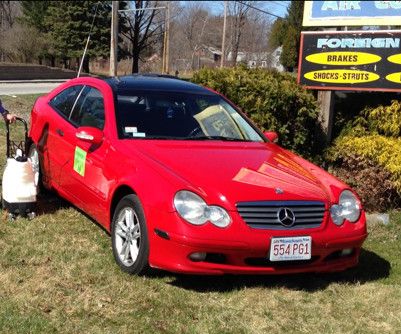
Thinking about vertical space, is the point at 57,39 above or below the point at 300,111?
above

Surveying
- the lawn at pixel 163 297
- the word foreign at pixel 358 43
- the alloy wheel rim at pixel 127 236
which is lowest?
the lawn at pixel 163 297

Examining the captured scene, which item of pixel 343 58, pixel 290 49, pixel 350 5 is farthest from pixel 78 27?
pixel 343 58

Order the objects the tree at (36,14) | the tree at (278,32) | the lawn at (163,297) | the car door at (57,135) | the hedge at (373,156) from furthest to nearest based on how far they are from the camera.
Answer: the tree at (278,32) → the tree at (36,14) → the hedge at (373,156) → the car door at (57,135) → the lawn at (163,297)

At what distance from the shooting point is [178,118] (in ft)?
16.9

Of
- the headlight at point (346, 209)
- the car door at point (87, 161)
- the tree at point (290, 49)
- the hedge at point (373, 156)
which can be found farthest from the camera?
the tree at point (290, 49)

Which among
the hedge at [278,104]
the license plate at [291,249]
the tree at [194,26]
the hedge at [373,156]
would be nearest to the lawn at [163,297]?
the license plate at [291,249]

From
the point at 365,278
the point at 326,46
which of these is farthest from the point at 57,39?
the point at 365,278

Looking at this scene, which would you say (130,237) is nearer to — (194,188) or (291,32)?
(194,188)

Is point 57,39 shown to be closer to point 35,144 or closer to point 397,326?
point 35,144

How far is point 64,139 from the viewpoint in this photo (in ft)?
18.4

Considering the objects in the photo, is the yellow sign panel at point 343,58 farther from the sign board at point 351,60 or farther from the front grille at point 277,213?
the front grille at point 277,213

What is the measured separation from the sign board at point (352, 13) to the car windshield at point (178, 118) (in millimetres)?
3275

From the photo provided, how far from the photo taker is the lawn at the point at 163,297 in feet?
11.9

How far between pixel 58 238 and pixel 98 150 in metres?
0.90
